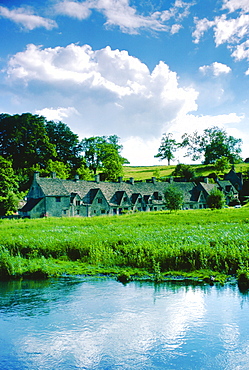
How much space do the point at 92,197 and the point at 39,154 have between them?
29107 mm

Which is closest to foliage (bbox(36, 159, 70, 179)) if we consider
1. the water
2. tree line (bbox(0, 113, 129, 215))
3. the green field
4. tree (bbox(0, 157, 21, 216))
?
tree line (bbox(0, 113, 129, 215))

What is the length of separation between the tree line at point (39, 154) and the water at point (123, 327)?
49.7 meters

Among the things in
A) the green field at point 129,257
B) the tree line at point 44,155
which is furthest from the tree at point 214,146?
the green field at point 129,257

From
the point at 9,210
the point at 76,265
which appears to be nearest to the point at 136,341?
the point at 76,265

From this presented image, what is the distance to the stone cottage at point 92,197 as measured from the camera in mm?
61844

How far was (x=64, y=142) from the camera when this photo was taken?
10525cm

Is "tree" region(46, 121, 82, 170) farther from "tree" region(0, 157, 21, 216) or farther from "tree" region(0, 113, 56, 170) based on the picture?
"tree" region(0, 157, 21, 216)

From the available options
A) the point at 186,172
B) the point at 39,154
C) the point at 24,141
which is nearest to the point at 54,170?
the point at 39,154

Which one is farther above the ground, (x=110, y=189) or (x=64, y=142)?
(x=64, y=142)

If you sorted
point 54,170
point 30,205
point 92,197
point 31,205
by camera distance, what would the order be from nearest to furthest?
point 31,205
point 30,205
point 92,197
point 54,170

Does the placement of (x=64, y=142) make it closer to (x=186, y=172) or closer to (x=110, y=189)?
(x=110, y=189)

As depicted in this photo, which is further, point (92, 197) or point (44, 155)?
point (44, 155)

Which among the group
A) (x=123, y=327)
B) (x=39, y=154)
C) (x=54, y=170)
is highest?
(x=39, y=154)

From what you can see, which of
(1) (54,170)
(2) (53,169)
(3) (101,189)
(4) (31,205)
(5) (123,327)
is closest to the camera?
(5) (123,327)
